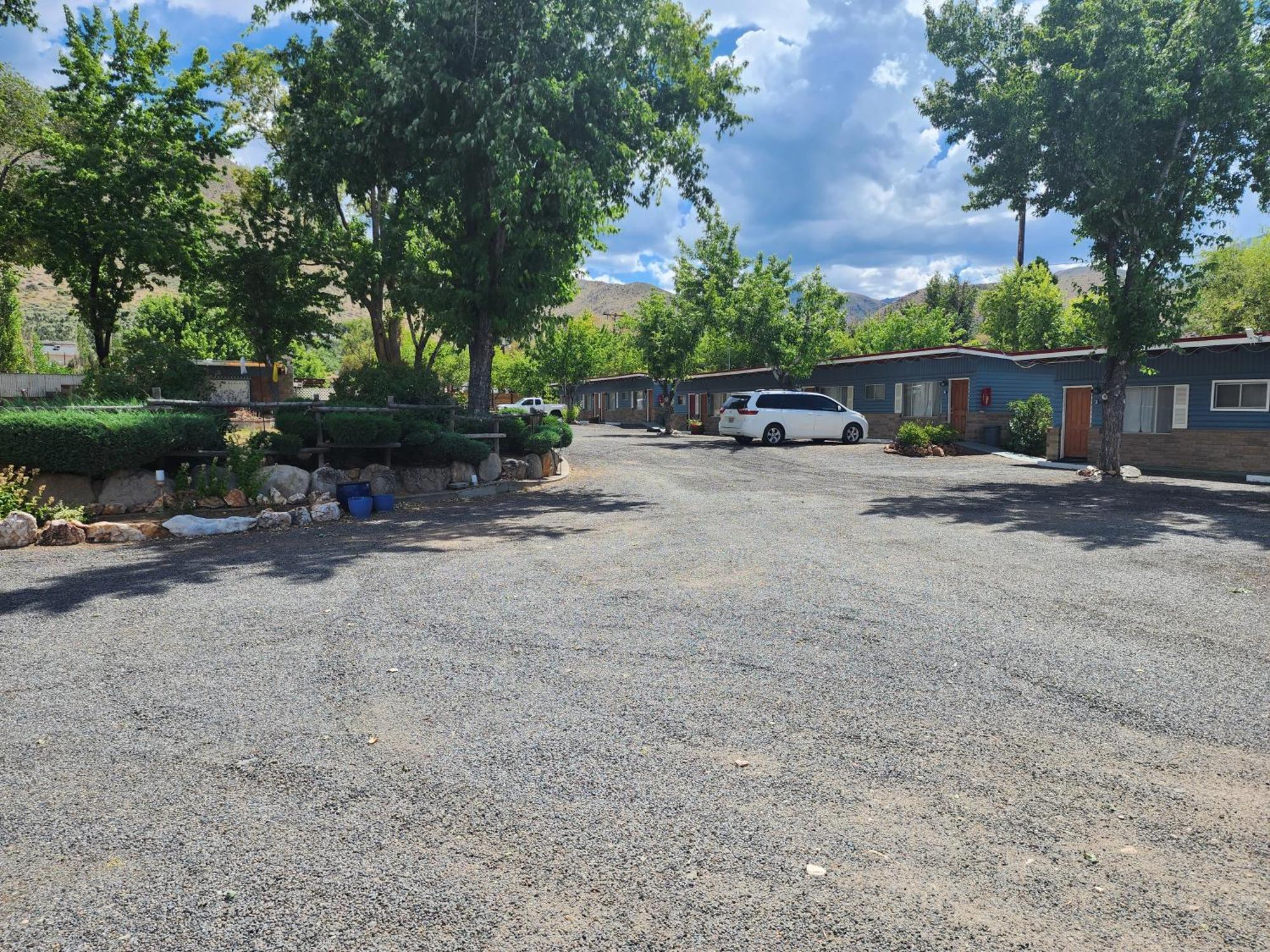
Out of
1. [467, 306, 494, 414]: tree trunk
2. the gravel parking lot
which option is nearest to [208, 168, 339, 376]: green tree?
[467, 306, 494, 414]: tree trunk

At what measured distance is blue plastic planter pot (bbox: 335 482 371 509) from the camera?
11703 millimetres

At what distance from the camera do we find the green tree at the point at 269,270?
2280 centimetres

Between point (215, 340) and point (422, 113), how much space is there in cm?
3502

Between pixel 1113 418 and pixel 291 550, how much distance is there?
1716cm

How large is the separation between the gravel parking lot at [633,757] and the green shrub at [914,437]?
54.0ft

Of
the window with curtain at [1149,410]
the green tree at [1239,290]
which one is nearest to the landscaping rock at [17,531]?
the window with curtain at [1149,410]

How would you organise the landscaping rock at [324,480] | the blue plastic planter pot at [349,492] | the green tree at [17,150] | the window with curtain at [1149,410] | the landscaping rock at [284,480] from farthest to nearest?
1. the green tree at [17,150]
2. the window with curtain at [1149,410]
3. the landscaping rock at [324,480]
4. the blue plastic planter pot at [349,492]
5. the landscaping rock at [284,480]

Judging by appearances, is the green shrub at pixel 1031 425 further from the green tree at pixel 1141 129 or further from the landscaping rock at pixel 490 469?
the landscaping rock at pixel 490 469

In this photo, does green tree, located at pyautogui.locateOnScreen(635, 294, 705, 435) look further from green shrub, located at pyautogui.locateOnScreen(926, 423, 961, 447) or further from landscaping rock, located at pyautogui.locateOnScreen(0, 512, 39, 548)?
landscaping rock, located at pyautogui.locateOnScreen(0, 512, 39, 548)

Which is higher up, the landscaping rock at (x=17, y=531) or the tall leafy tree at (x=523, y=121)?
the tall leafy tree at (x=523, y=121)

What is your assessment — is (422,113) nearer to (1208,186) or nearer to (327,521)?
(327,521)

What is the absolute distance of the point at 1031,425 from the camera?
25.0 metres

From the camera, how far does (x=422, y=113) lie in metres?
13.8

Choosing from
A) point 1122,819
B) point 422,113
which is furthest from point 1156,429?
point 1122,819
